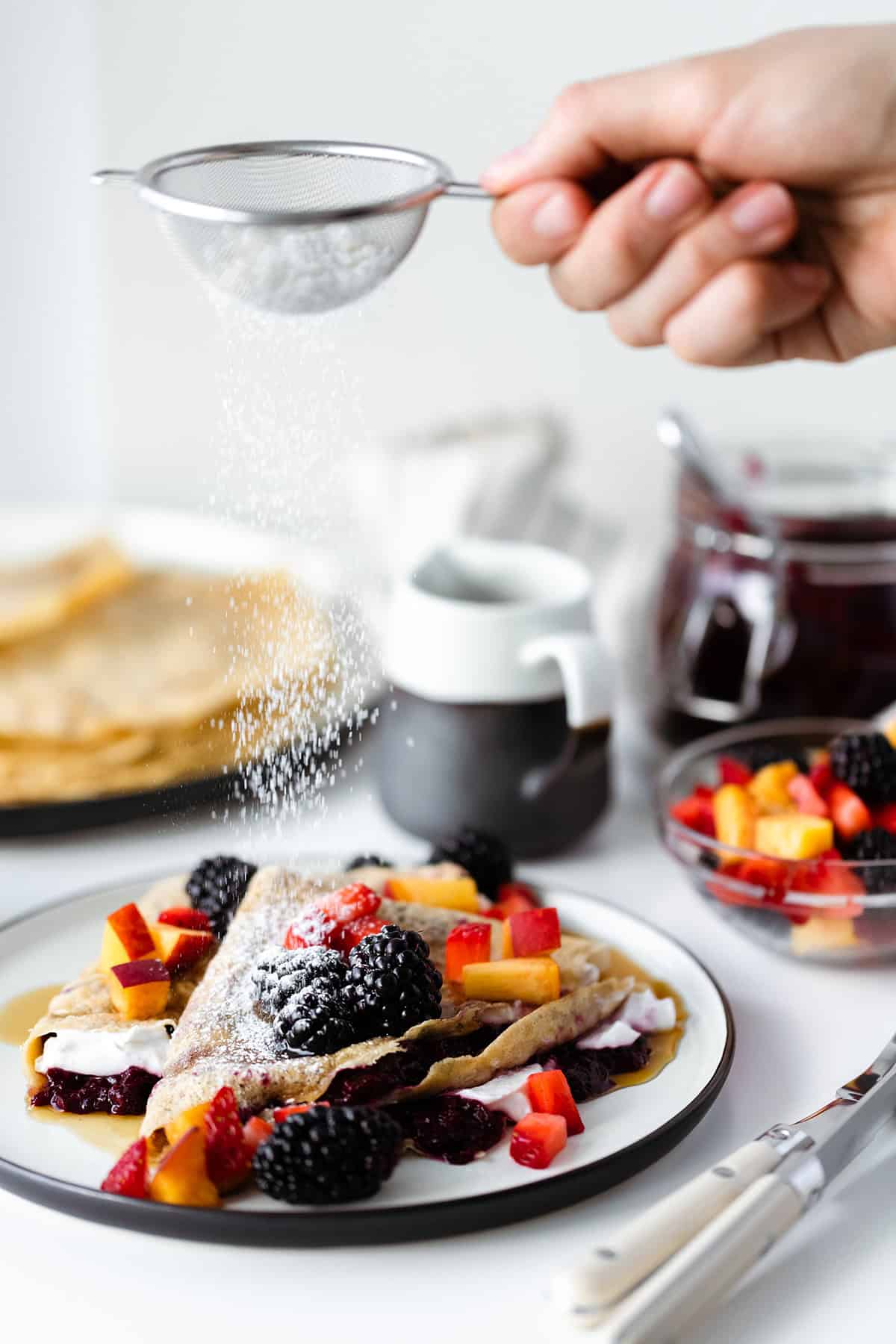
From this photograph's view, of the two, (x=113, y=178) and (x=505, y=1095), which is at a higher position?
(x=113, y=178)

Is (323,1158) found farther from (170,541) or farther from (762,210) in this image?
(170,541)

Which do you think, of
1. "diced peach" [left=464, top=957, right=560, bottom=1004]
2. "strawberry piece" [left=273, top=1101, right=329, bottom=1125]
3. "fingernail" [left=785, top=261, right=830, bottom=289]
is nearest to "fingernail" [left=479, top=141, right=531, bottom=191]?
"fingernail" [left=785, top=261, right=830, bottom=289]

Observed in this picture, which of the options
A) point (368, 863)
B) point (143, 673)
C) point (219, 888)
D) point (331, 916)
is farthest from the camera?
point (143, 673)

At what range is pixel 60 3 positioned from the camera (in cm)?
245

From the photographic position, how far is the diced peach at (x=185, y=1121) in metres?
0.86

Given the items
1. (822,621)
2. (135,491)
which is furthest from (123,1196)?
(135,491)

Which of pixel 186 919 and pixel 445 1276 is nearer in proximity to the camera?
pixel 445 1276

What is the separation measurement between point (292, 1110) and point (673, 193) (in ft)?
2.41

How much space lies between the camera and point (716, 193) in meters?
1.19

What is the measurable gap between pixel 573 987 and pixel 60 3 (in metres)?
2.10

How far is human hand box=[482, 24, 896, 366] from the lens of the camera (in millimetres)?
1094

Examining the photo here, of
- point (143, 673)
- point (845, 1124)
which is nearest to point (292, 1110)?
point (845, 1124)

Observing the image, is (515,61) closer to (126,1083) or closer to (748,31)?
(748,31)

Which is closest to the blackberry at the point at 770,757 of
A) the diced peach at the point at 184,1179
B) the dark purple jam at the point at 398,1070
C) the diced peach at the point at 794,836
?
the diced peach at the point at 794,836
